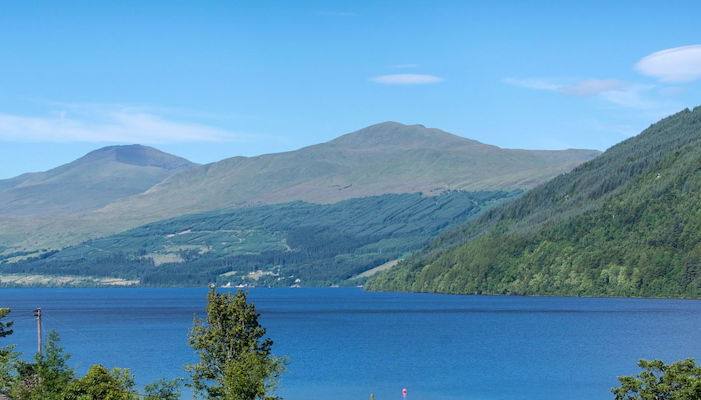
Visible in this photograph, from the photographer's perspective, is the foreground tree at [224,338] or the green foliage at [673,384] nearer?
the green foliage at [673,384]

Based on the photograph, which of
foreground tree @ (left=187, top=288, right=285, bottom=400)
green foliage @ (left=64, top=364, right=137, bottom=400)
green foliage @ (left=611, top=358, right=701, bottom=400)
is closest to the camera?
green foliage @ (left=611, top=358, right=701, bottom=400)

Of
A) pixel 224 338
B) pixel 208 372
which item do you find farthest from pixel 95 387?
pixel 224 338

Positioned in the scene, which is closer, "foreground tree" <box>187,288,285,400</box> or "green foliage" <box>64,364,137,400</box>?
"green foliage" <box>64,364,137,400</box>

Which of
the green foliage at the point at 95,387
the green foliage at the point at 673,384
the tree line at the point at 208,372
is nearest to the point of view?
the green foliage at the point at 673,384

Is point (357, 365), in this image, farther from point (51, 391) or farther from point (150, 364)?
point (51, 391)

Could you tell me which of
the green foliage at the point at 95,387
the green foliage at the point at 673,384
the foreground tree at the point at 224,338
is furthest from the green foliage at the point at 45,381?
→ the green foliage at the point at 673,384

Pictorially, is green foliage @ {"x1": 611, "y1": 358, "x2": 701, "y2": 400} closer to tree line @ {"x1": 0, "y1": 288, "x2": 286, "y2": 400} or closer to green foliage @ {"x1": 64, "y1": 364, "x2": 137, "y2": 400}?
tree line @ {"x1": 0, "y1": 288, "x2": 286, "y2": 400}

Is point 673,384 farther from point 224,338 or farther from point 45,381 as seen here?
point 45,381

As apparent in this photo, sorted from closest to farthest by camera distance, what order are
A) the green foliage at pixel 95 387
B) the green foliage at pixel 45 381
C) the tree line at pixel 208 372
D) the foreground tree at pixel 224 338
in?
the green foliage at pixel 95 387 → the tree line at pixel 208 372 → the green foliage at pixel 45 381 → the foreground tree at pixel 224 338

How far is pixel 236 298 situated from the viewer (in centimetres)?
8819

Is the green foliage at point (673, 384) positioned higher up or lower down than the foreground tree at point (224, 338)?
lower down

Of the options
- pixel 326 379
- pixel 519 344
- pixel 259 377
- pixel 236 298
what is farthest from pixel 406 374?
pixel 259 377

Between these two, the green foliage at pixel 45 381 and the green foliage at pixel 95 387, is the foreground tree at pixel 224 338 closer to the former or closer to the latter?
the green foliage at pixel 95 387

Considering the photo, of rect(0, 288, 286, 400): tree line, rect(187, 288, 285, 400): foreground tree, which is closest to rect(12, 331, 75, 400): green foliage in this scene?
rect(0, 288, 286, 400): tree line
